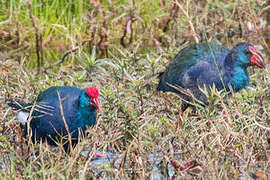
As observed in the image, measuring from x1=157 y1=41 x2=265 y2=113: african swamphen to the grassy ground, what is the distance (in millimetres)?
169

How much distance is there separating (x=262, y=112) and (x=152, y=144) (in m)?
1.26

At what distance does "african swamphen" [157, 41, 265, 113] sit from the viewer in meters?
4.88

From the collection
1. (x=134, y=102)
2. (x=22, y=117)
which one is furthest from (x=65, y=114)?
(x=134, y=102)

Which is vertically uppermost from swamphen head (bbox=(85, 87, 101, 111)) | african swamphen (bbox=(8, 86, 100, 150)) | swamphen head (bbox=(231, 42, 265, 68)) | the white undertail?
swamphen head (bbox=(231, 42, 265, 68))

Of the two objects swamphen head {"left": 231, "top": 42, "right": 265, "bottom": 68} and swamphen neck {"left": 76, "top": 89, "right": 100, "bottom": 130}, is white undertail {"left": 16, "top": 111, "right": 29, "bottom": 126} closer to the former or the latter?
swamphen neck {"left": 76, "top": 89, "right": 100, "bottom": 130}

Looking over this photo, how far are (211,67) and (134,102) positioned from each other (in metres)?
0.77

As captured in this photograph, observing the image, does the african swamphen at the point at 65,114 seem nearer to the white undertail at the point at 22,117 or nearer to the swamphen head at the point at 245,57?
the white undertail at the point at 22,117

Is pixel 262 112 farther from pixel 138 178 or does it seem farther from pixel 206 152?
pixel 138 178

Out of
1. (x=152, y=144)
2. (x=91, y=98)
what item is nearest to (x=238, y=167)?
(x=152, y=144)

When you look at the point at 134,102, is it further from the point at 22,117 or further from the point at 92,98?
the point at 22,117

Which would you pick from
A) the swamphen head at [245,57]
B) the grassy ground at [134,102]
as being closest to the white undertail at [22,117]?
the grassy ground at [134,102]

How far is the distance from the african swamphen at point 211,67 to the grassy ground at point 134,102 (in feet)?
0.56

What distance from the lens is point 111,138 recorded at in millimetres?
3736

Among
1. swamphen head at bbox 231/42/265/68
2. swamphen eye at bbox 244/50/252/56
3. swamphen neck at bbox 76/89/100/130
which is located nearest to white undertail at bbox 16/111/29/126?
swamphen neck at bbox 76/89/100/130
